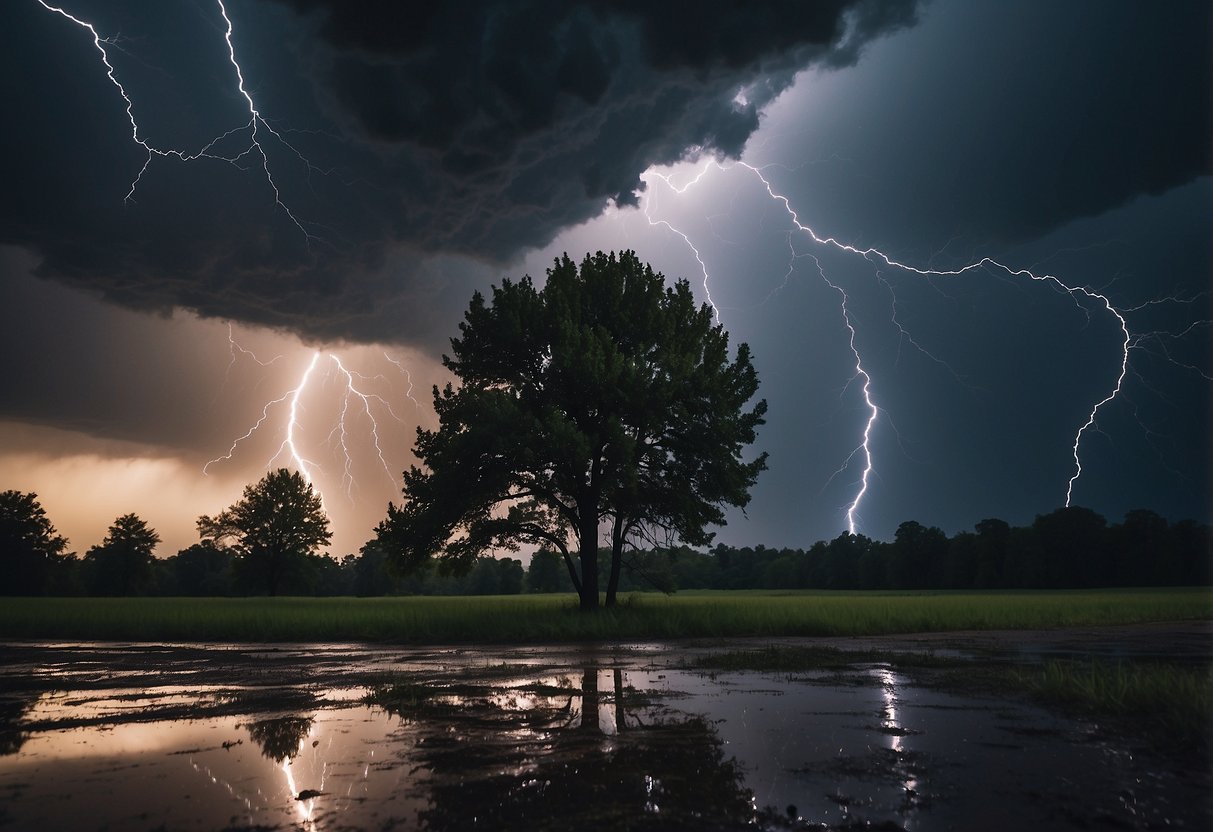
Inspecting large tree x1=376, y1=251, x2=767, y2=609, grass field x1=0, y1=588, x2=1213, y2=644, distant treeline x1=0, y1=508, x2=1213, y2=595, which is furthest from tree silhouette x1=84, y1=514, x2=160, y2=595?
large tree x1=376, y1=251, x2=767, y2=609

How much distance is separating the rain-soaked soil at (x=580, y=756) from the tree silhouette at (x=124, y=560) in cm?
7472

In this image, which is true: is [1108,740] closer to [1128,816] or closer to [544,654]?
[1128,816]

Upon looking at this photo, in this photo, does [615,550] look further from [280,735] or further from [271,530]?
[271,530]

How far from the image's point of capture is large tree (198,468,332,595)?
2320 inches

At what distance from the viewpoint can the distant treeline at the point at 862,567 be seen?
67.6 metres

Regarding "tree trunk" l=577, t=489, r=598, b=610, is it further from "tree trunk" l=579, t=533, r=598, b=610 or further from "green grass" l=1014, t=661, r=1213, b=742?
"green grass" l=1014, t=661, r=1213, b=742

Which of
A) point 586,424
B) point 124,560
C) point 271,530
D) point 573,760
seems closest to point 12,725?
point 573,760

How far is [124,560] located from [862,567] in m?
86.9

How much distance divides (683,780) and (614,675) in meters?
5.53

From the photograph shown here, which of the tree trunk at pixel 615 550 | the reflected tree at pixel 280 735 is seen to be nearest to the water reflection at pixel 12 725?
the reflected tree at pixel 280 735

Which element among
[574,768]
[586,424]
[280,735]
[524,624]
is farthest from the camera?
[586,424]

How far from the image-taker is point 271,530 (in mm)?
59188

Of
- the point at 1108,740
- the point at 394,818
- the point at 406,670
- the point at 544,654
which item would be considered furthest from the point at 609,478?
the point at 394,818

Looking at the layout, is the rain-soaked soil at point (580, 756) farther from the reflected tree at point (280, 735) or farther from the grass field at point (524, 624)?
the grass field at point (524, 624)
